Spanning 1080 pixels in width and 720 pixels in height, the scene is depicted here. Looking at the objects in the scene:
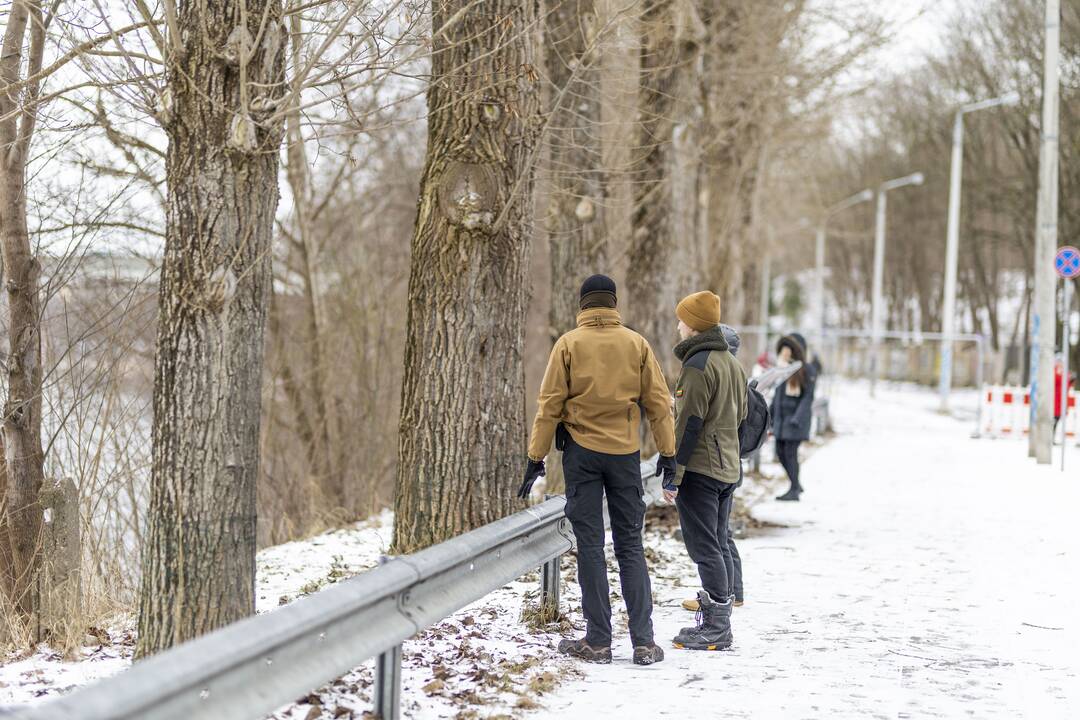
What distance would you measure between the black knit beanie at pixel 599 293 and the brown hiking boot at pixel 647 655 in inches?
69.9

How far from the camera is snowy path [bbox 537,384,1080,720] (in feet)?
19.0

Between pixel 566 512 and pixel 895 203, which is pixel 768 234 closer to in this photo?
pixel 895 203

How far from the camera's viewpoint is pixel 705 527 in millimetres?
7094

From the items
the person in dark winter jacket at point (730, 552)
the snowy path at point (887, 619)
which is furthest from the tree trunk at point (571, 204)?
the person in dark winter jacket at point (730, 552)

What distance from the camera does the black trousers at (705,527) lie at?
7000 mm

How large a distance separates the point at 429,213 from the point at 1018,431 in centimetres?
1908

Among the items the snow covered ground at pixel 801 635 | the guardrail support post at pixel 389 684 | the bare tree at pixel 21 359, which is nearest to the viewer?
the guardrail support post at pixel 389 684

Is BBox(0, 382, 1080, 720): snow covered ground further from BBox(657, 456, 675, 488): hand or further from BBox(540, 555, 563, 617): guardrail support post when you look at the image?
BBox(657, 456, 675, 488): hand

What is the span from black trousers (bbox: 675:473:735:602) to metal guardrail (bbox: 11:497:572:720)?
1276 millimetres

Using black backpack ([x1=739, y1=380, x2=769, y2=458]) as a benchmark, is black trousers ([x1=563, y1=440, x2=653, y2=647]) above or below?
below

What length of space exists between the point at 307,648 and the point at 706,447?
3214 mm

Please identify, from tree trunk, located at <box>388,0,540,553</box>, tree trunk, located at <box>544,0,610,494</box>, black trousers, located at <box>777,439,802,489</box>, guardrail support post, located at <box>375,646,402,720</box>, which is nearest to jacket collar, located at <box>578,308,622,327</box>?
tree trunk, located at <box>388,0,540,553</box>

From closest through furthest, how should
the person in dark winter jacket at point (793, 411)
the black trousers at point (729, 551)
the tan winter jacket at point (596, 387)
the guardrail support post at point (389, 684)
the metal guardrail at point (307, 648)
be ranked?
the metal guardrail at point (307, 648) < the guardrail support post at point (389, 684) < the tan winter jacket at point (596, 387) < the black trousers at point (729, 551) < the person in dark winter jacket at point (793, 411)

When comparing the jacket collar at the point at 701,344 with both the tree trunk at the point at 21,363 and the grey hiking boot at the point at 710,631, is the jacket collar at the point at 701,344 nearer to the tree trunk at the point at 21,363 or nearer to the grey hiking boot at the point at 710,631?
the grey hiking boot at the point at 710,631
